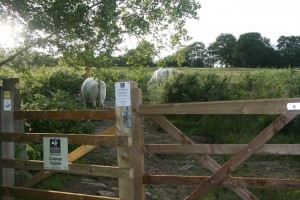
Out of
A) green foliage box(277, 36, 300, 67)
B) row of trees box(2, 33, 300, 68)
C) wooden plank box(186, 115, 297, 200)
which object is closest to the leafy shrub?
wooden plank box(186, 115, 297, 200)

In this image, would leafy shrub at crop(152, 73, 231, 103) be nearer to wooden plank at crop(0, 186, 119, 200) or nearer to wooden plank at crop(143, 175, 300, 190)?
wooden plank at crop(0, 186, 119, 200)

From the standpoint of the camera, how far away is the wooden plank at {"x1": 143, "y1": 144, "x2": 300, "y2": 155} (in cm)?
398

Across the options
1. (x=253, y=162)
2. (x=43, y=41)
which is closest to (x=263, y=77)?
(x=253, y=162)

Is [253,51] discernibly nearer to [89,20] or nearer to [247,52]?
[247,52]

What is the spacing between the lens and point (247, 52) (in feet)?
235

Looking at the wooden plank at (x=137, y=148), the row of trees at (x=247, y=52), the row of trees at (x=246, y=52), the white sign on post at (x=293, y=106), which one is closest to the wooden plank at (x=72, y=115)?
the wooden plank at (x=137, y=148)

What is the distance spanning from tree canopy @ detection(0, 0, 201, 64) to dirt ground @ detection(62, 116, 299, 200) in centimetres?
266

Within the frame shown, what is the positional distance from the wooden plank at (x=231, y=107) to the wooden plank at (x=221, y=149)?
0.36 meters

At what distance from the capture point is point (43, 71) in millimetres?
7312

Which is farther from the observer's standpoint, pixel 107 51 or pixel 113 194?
pixel 113 194

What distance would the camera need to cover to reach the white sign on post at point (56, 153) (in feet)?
17.2

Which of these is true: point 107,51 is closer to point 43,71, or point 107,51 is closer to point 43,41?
point 43,41

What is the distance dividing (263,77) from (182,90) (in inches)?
164

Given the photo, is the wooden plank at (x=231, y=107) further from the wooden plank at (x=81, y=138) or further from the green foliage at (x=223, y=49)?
the green foliage at (x=223, y=49)
